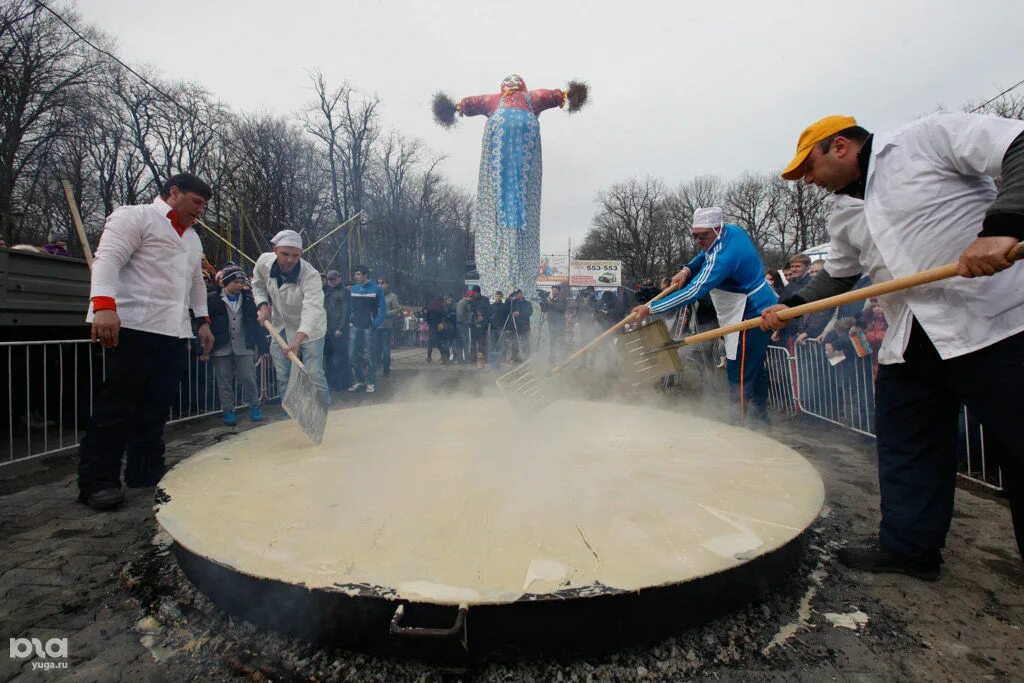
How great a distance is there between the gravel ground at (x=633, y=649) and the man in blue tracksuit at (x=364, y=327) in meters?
4.88

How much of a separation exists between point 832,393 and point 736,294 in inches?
79.0

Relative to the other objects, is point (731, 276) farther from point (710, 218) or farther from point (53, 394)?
point (53, 394)

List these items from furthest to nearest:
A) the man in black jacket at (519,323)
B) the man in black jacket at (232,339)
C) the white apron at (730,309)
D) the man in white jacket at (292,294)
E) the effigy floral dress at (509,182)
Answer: the man in black jacket at (519,323) → the effigy floral dress at (509,182) → the man in black jacket at (232,339) → the man in white jacket at (292,294) → the white apron at (730,309)

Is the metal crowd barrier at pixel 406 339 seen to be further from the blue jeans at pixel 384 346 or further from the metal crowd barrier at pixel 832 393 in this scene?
the metal crowd barrier at pixel 832 393

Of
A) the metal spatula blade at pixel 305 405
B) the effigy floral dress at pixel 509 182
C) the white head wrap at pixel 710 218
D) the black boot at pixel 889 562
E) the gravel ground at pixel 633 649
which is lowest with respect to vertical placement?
the gravel ground at pixel 633 649

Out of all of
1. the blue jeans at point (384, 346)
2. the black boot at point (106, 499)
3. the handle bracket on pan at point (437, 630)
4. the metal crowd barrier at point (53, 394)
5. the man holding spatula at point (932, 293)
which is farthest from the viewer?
the blue jeans at point (384, 346)

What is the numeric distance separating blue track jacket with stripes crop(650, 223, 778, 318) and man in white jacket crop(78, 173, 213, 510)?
10.1ft

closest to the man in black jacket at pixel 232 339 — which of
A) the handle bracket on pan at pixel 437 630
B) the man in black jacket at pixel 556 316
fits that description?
the handle bracket on pan at pixel 437 630

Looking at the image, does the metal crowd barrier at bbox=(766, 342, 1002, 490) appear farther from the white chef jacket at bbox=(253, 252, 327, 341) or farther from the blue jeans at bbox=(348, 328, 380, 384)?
the blue jeans at bbox=(348, 328, 380, 384)

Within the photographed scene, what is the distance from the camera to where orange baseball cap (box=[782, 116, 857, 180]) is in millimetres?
1823

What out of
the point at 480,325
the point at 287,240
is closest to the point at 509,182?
the point at 480,325

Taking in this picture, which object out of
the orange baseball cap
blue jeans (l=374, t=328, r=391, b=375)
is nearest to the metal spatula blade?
the orange baseball cap

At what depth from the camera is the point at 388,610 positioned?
125cm

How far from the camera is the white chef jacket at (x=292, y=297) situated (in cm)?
392
